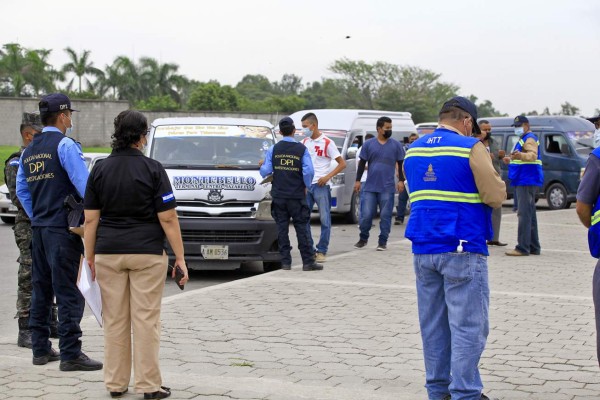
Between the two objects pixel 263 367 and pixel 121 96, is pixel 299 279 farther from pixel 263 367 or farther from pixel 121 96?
pixel 121 96

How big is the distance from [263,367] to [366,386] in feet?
2.92

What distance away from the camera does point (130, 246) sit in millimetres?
6105

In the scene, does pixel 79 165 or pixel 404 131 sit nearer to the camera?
pixel 79 165

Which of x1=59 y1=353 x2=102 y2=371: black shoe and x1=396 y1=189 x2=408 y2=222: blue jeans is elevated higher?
x1=59 y1=353 x2=102 y2=371: black shoe

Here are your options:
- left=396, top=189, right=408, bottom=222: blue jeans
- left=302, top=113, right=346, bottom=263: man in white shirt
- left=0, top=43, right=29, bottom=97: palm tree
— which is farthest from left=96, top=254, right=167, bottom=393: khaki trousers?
left=0, top=43, right=29, bottom=97: palm tree

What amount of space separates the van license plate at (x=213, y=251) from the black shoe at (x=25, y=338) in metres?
4.24

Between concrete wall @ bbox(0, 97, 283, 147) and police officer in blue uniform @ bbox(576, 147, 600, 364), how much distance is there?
4585cm

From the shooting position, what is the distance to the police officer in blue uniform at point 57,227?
6934 mm

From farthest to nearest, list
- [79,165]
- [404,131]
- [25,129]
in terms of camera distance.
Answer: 1. [404,131]
2. [25,129]
3. [79,165]

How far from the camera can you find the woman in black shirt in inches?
241

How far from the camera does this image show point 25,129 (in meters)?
8.09

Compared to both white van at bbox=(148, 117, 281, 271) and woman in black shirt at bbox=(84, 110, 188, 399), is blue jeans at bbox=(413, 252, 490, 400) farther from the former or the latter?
white van at bbox=(148, 117, 281, 271)

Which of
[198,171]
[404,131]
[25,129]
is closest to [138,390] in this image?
[25,129]

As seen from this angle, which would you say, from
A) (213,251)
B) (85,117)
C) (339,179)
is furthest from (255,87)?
(213,251)
